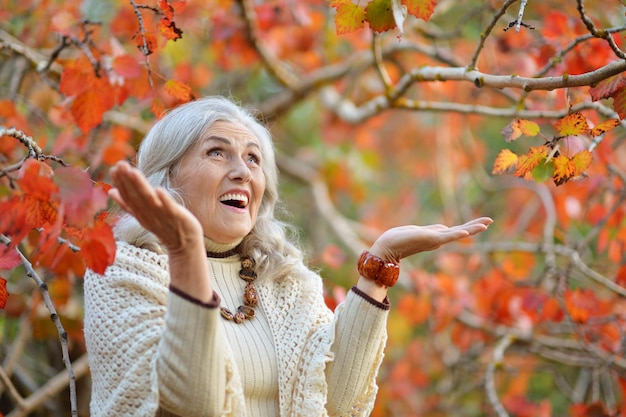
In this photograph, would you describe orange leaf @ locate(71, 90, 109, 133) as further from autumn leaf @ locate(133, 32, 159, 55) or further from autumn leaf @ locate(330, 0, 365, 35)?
autumn leaf @ locate(330, 0, 365, 35)

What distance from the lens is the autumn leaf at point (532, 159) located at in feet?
5.67

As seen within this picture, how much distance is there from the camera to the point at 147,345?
152cm

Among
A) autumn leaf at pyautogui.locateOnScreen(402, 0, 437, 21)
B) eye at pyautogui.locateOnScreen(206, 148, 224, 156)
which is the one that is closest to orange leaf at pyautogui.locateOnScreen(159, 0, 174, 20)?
eye at pyautogui.locateOnScreen(206, 148, 224, 156)

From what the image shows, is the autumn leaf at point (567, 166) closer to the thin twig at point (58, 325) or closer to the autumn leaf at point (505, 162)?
the autumn leaf at point (505, 162)

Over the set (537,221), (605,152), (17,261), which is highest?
(537,221)

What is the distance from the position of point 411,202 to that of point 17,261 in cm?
574

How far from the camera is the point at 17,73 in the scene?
3.14m

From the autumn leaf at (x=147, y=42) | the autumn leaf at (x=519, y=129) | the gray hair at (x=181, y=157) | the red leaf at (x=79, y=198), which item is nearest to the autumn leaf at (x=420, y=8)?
the autumn leaf at (x=519, y=129)

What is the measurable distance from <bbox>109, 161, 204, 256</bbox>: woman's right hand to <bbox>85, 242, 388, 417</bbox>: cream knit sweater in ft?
0.41

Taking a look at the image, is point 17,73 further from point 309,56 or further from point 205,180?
point 309,56

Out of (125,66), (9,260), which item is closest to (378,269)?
(9,260)

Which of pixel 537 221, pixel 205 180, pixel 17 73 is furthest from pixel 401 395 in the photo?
pixel 205 180

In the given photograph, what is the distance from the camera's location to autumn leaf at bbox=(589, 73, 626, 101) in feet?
5.24

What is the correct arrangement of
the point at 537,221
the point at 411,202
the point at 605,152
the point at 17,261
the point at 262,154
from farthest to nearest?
1. the point at 411,202
2. the point at 537,221
3. the point at 605,152
4. the point at 262,154
5. the point at 17,261
